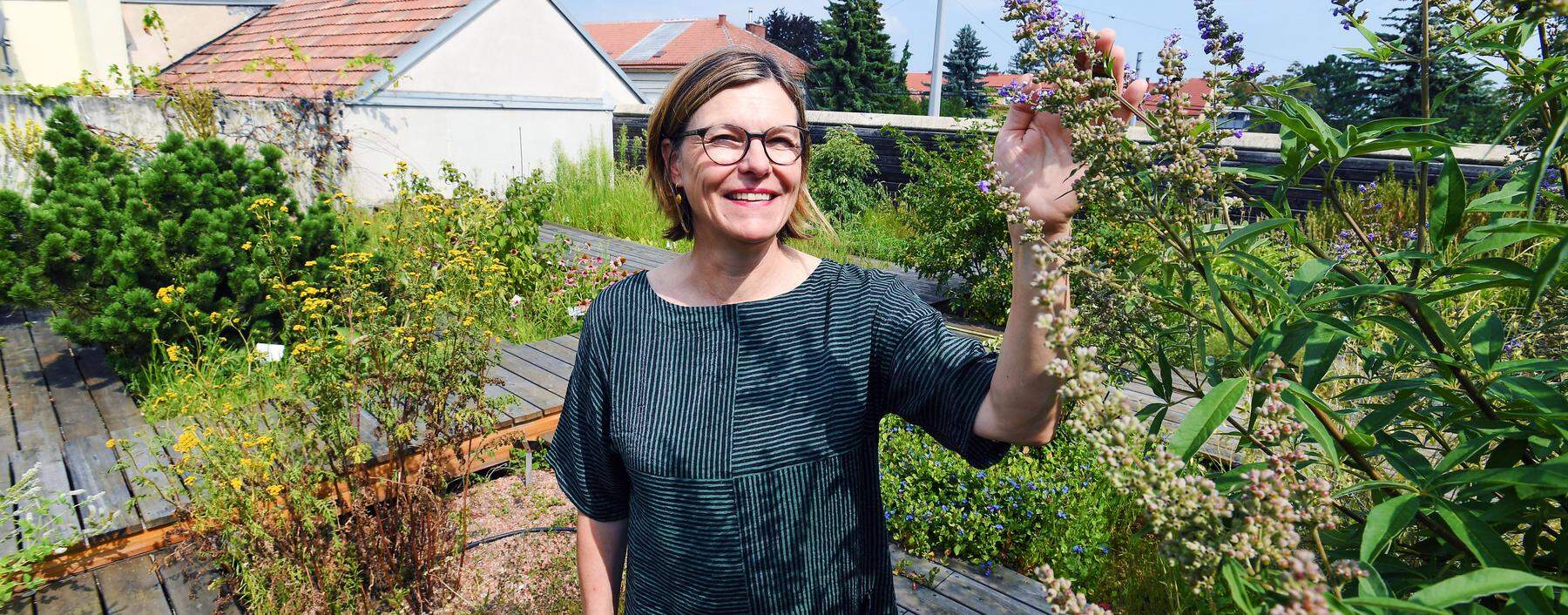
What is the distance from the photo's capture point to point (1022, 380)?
1097mm

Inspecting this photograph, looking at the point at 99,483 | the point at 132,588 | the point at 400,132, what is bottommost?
the point at 132,588

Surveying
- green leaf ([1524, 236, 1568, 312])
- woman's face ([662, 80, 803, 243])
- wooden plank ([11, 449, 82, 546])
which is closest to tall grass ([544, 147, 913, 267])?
wooden plank ([11, 449, 82, 546])

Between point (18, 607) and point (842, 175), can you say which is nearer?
point (18, 607)

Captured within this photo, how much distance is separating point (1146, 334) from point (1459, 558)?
1.42ft

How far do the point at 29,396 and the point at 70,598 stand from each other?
230 cm

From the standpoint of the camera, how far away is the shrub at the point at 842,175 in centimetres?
1059

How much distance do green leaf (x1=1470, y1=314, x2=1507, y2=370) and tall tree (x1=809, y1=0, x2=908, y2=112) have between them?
3841cm

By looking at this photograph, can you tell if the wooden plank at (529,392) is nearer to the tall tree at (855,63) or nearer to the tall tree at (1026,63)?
the tall tree at (1026,63)

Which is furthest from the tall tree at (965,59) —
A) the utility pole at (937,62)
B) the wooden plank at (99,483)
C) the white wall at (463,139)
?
the wooden plank at (99,483)

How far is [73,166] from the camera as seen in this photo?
452 centimetres

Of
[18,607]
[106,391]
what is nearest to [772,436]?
[18,607]

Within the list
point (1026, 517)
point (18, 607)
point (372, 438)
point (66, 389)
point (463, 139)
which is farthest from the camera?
point (463, 139)

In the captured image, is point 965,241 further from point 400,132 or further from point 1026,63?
point 400,132

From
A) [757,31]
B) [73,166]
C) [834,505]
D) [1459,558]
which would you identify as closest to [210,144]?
[73,166]
